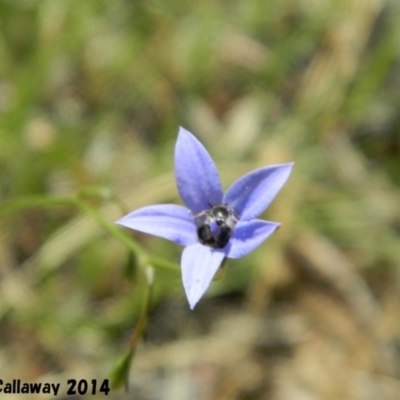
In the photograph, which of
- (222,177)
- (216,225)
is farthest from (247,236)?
(222,177)

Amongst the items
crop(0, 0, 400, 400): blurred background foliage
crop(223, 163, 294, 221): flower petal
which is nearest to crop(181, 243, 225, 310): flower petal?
crop(223, 163, 294, 221): flower petal

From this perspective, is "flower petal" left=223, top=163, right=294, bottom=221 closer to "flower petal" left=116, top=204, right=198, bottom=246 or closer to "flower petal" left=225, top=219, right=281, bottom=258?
"flower petal" left=225, top=219, right=281, bottom=258

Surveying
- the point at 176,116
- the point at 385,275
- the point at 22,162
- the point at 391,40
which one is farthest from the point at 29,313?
the point at 391,40

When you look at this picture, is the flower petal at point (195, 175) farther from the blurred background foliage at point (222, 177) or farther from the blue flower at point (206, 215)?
the blurred background foliage at point (222, 177)

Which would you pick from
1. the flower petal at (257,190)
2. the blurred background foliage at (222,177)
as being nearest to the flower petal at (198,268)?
the flower petal at (257,190)

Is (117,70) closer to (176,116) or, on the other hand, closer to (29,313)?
(176,116)

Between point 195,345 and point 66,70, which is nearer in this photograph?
point 195,345
